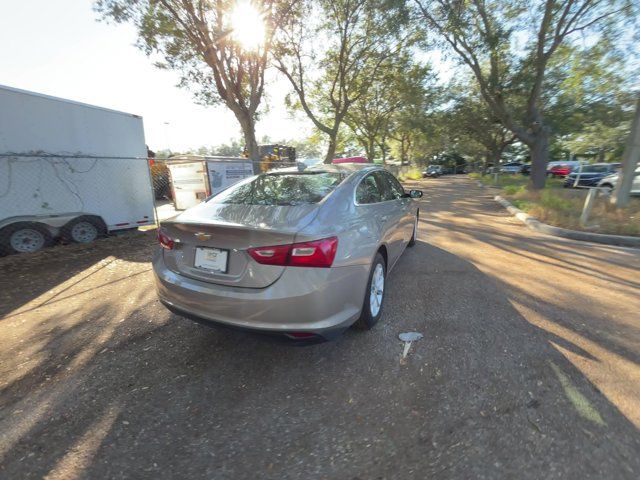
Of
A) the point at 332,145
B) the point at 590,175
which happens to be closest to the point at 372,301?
the point at 332,145

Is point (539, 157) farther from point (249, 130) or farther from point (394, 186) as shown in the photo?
point (394, 186)

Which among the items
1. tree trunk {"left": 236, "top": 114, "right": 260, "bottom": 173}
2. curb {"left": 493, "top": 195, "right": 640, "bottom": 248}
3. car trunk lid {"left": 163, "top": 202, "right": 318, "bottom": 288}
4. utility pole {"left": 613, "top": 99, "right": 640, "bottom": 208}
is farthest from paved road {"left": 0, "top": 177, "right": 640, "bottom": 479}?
tree trunk {"left": 236, "top": 114, "right": 260, "bottom": 173}

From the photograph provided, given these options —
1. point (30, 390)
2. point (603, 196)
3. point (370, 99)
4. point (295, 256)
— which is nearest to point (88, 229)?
point (30, 390)

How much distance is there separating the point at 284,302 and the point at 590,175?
23.4 m

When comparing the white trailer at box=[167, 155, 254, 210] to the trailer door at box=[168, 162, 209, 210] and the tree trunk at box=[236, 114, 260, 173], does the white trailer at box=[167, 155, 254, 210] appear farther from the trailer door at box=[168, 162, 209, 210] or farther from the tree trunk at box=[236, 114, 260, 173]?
the tree trunk at box=[236, 114, 260, 173]

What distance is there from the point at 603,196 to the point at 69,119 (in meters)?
13.4

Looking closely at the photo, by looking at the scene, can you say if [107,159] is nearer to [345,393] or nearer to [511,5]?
[345,393]

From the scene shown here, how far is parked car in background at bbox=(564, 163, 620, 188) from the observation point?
18.4 meters

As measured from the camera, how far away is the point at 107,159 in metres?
7.01

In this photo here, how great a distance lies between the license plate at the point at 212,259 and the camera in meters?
2.40

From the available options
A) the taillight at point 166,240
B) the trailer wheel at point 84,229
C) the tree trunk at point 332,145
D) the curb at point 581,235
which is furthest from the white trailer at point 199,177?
the tree trunk at point 332,145

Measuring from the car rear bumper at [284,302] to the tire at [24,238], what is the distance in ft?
17.6

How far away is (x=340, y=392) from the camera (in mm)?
2365

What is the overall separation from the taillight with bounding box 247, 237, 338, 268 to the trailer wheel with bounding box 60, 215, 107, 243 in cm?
623
